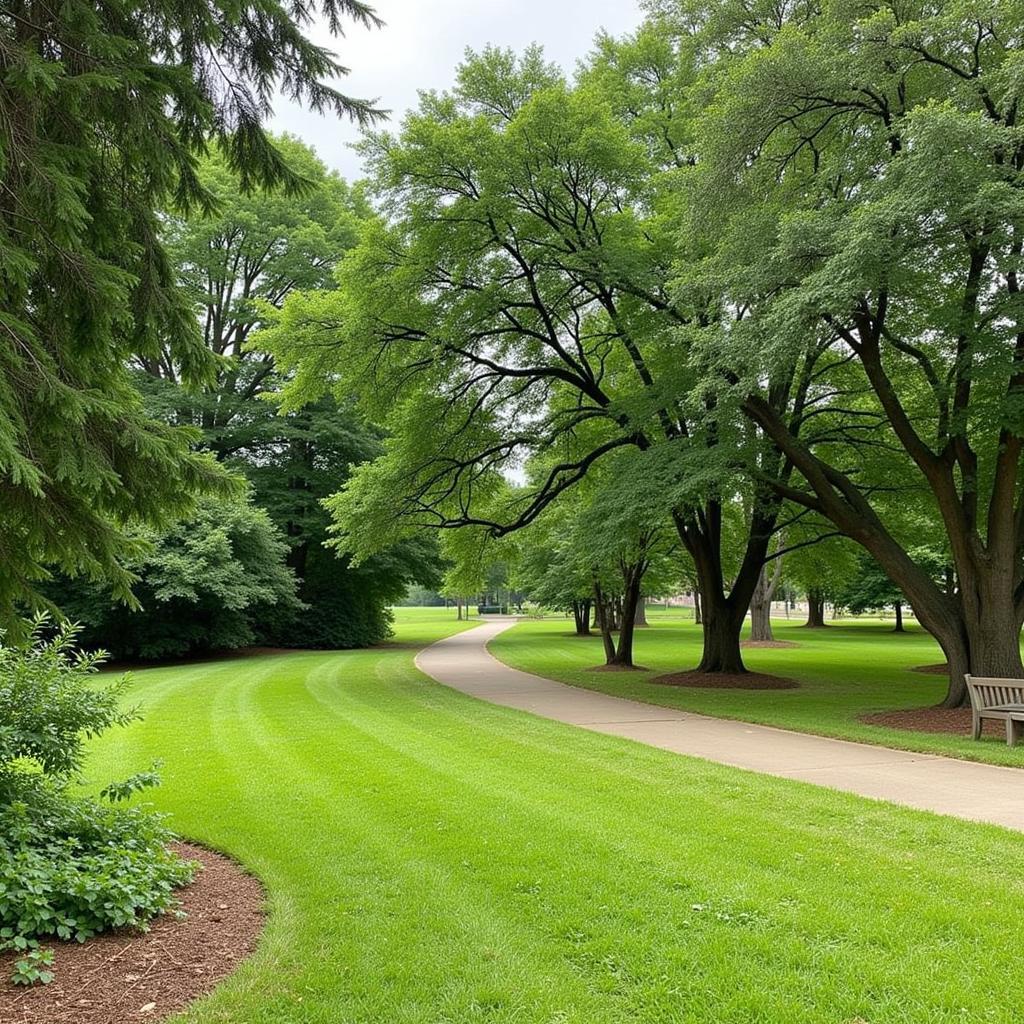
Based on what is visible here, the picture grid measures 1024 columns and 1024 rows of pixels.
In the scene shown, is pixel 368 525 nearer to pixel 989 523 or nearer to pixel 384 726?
pixel 384 726

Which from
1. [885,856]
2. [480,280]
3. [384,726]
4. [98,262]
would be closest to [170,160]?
[98,262]

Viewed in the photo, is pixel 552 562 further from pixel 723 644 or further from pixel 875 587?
pixel 875 587

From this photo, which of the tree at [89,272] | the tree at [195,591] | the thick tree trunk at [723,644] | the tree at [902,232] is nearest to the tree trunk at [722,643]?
the thick tree trunk at [723,644]

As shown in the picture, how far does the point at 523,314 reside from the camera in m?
17.1

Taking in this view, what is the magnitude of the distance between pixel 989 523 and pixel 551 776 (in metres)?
8.38

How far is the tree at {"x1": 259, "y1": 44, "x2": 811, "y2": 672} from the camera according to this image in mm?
13930

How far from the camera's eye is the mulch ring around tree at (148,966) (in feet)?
10.5

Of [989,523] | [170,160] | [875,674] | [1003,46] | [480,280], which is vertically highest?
[1003,46]

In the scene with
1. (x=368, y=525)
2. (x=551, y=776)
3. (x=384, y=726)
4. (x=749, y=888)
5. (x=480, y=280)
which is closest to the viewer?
(x=749, y=888)

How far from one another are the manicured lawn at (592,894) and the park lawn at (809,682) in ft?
11.8

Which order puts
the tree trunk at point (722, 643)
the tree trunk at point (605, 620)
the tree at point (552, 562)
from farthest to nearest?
the tree trunk at point (605, 620)
the tree at point (552, 562)
the tree trunk at point (722, 643)

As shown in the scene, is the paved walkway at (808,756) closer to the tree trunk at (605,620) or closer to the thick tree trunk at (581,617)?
the tree trunk at (605,620)

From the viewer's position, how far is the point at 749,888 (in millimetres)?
4281

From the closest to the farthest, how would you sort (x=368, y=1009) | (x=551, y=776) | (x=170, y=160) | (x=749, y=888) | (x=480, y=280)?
1. (x=368, y=1009)
2. (x=749, y=888)
3. (x=170, y=160)
4. (x=551, y=776)
5. (x=480, y=280)
